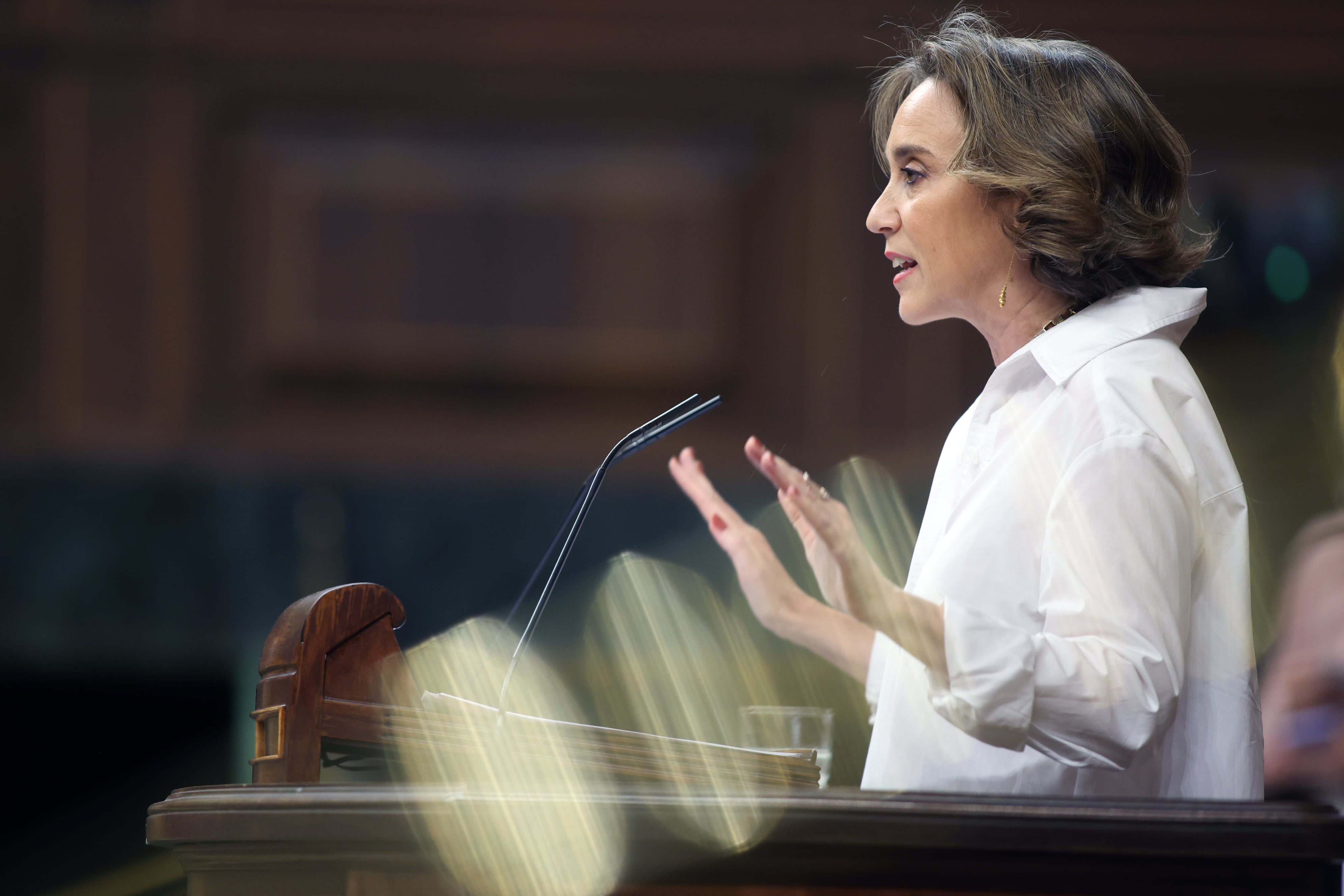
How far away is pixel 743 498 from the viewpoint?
10.9ft

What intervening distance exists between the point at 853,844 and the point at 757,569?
351 mm

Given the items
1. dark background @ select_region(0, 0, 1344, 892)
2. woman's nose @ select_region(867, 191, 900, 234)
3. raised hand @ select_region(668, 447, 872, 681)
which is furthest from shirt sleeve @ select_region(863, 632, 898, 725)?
dark background @ select_region(0, 0, 1344, 892)

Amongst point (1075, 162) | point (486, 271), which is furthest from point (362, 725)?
point (486, 271)

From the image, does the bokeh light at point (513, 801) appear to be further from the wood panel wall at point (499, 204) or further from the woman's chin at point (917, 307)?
the wood panel wall at point (499, 204)

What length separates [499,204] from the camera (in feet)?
12.1

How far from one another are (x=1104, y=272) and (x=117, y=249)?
287 centimetres

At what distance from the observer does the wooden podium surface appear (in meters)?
0.81

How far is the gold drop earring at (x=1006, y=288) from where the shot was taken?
145 centimetres

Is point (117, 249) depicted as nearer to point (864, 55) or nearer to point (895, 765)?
point (864, 55)

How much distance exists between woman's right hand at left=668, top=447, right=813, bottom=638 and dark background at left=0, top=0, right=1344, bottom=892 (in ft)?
7.00

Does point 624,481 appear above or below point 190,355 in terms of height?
below

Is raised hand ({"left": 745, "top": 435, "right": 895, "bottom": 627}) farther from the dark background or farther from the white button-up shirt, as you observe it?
the dark background

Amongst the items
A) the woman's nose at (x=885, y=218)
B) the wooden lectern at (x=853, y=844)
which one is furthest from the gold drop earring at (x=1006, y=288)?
the wooden lectern at (x=853, y=844)

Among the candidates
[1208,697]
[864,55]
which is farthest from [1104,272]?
[864,55]
